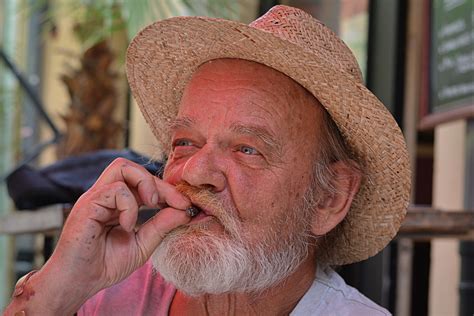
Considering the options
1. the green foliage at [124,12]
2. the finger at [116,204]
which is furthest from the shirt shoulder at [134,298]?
the green foliage at [124,12]

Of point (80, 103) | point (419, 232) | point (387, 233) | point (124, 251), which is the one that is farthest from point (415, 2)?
point (124, 251)

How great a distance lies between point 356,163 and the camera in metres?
2.66

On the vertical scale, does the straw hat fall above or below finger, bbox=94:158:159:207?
above

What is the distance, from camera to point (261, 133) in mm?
2479

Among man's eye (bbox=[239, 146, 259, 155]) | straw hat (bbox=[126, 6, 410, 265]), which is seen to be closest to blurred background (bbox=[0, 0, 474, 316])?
straw hat (bbox=[126, 6, 410, 265])

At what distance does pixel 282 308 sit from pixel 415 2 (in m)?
2.72

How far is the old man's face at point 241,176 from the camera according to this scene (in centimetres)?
235

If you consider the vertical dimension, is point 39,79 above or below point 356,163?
above

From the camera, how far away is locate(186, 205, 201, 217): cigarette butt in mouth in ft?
7.69

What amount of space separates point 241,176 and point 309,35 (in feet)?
1.33

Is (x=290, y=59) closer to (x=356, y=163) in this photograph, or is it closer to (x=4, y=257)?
(x=356, y=163)

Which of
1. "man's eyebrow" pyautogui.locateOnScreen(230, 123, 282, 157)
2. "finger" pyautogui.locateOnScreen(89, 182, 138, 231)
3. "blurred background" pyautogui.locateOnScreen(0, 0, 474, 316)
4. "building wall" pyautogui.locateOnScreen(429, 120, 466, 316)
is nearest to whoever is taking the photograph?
"finger" pyautogui.locateOnScreen(89, 182, 138, 231)

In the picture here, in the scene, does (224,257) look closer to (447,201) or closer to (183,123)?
(183,123)

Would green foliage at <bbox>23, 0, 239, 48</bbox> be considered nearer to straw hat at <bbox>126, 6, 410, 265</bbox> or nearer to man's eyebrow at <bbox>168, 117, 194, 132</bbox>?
straw hat at <bbox>126, 6, 410, 265</bbox>
